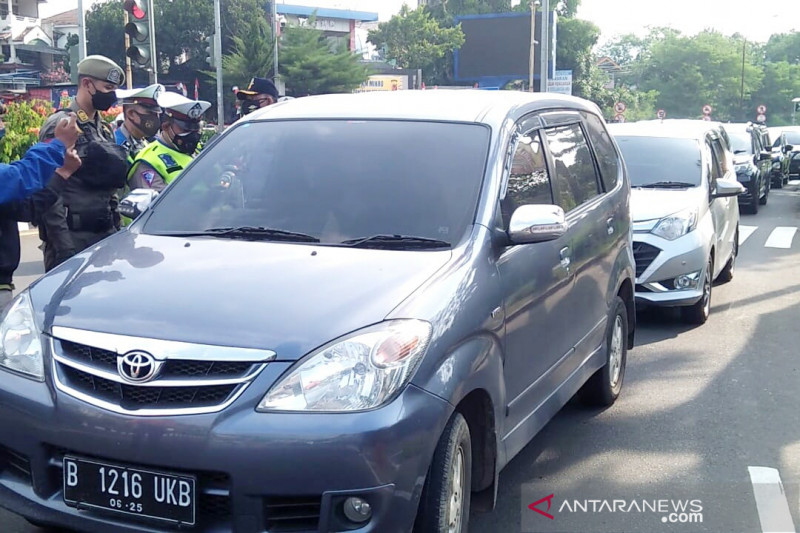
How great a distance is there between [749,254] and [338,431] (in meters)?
11.4

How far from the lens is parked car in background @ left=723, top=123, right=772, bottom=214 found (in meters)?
18.5

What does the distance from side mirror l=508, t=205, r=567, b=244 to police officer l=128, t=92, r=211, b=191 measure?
2.85 metres

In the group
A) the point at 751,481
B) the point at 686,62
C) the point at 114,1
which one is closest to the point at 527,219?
the point at 751,481

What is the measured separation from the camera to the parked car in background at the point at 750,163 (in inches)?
730

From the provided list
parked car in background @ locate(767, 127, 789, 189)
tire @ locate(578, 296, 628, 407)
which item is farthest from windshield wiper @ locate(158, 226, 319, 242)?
parked car in background @ locate(767, 127, 789, 189)

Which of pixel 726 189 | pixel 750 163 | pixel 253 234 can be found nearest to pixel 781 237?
pixel 750 163

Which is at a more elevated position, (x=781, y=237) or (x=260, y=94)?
(x=260, y=94)

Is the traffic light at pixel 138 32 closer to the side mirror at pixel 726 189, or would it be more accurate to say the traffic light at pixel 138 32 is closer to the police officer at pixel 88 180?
the police officer at pixel 88 180

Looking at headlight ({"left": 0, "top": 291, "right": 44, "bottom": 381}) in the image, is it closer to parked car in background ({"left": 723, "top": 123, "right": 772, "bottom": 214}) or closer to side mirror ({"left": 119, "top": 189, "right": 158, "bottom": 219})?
side mirror ({"left": 119, "top": 189, "right": 158, "bottom": 219})

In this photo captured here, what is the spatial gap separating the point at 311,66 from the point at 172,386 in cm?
4910

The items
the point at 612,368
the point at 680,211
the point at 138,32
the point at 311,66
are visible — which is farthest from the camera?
the point at 311,66

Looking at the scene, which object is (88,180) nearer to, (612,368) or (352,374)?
(352,374)

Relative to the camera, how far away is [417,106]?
4.61 meters

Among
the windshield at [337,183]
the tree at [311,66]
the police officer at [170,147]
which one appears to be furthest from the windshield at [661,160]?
the tree at [311,66]
